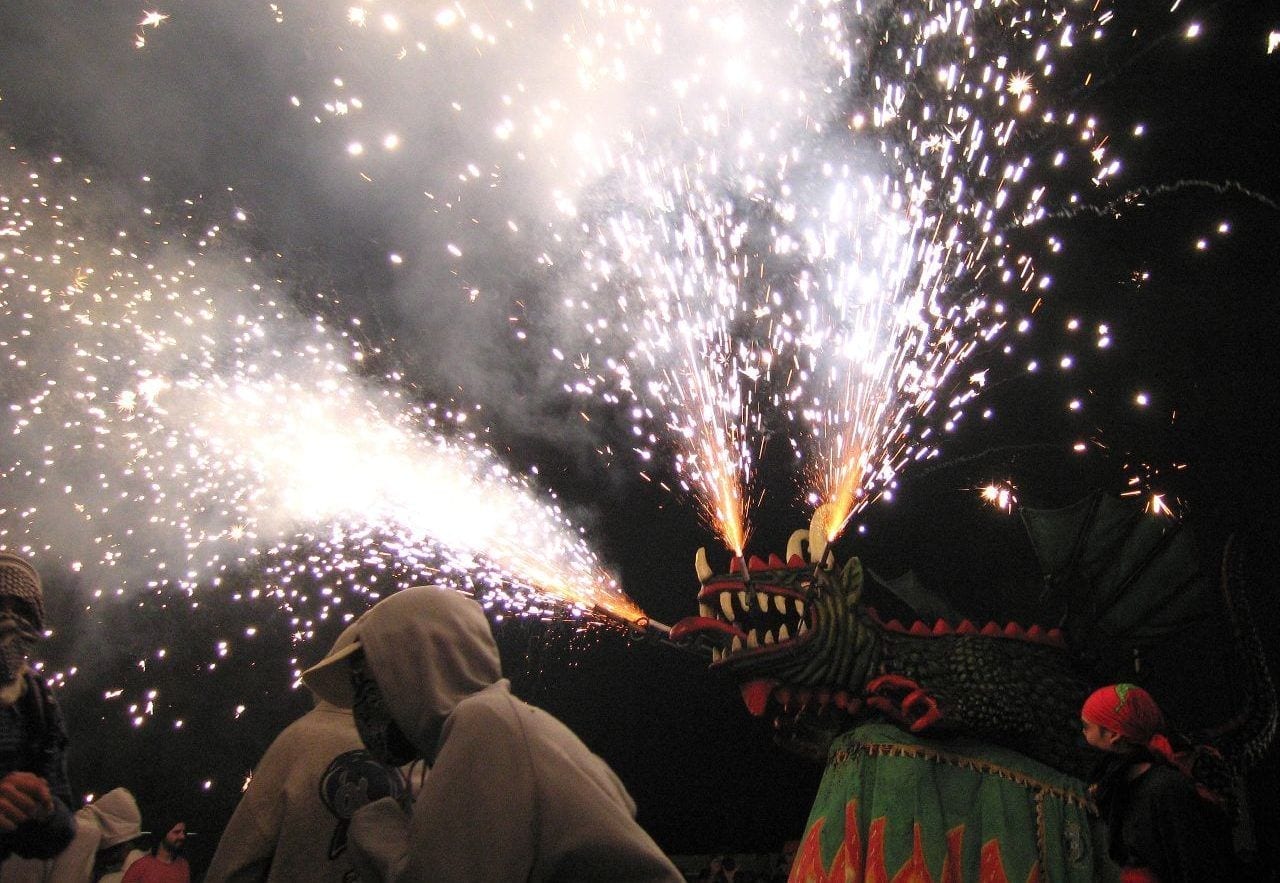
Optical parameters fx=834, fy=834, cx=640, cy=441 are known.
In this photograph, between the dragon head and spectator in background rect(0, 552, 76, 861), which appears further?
the dragon head

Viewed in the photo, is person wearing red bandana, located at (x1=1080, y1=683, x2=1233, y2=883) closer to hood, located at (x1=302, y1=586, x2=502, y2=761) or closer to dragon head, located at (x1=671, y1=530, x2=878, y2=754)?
dragon head, located at (x1=671, y1=530, x2=878, y2=754)

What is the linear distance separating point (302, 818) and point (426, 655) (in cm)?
65

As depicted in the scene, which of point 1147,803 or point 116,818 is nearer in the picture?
point 1147,803

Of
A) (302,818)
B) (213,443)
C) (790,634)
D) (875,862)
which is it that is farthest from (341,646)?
(213,443)

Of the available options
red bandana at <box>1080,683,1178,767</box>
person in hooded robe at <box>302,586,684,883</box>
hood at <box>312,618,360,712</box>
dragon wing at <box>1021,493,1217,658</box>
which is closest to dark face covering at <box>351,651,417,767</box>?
hood at <box>312,618,360,712</box>

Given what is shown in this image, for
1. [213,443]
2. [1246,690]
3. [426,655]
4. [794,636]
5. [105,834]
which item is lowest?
[105,834]

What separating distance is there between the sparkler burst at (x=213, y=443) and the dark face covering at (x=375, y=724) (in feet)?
15.9

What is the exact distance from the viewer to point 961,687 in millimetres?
3881

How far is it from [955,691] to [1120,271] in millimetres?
2643

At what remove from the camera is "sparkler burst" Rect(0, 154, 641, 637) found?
229 inches

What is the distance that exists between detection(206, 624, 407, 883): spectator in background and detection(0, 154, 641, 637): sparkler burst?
469 centimetres

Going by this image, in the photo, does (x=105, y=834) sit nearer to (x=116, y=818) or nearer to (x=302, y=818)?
(x=116, y=818)

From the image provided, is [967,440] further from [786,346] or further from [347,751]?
[347,751]

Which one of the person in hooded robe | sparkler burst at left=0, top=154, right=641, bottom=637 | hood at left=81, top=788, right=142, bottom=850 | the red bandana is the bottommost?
hood at left=81, top=788, right=142, bottom=850
